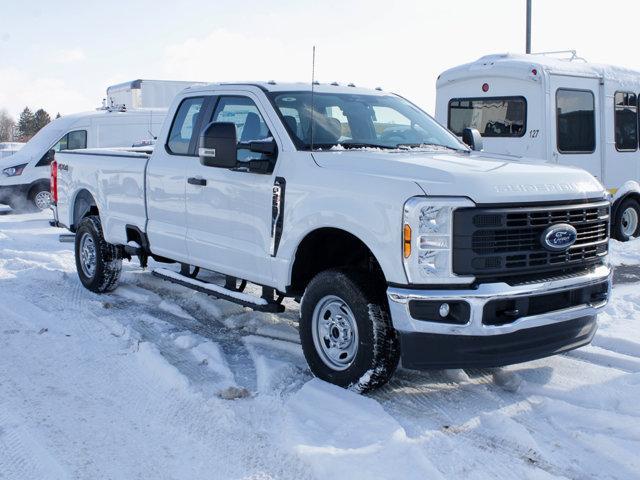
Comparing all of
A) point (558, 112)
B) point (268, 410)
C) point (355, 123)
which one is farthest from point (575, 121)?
point (268, 410)

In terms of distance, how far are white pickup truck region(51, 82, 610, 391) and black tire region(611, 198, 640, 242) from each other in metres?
6.71

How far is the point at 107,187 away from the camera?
7.64 m

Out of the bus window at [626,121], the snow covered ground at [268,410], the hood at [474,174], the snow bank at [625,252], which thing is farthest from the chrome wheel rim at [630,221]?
the hood at [474,174]

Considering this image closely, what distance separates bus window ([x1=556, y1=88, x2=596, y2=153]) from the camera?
11219mm

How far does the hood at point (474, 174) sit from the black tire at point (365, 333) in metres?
0.71

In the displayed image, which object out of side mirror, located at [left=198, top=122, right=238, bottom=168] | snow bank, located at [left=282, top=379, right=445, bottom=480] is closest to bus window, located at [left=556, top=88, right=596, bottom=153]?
side mirror, located at [left=198, top=122, right=238, bottom=168]

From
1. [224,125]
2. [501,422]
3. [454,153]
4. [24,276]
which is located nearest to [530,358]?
[501,422]

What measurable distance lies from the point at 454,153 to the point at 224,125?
5.70 feet

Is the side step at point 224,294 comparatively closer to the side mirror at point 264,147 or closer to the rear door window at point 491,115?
the side mirror at point 264,147

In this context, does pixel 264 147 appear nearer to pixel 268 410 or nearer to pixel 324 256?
pixel 324 256

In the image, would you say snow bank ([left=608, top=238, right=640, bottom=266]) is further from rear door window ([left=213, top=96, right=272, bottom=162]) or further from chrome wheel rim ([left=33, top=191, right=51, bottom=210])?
chrome wheel rim ([left=33, top=191, right=51, bottom=210])

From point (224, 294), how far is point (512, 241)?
2.50 meters

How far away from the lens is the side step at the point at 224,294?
562 centimetres

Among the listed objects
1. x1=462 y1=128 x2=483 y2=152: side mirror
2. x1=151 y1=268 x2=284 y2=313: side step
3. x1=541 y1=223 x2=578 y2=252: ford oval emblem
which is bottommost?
x1=151 y1=268 x2=284 y2=313: side step
